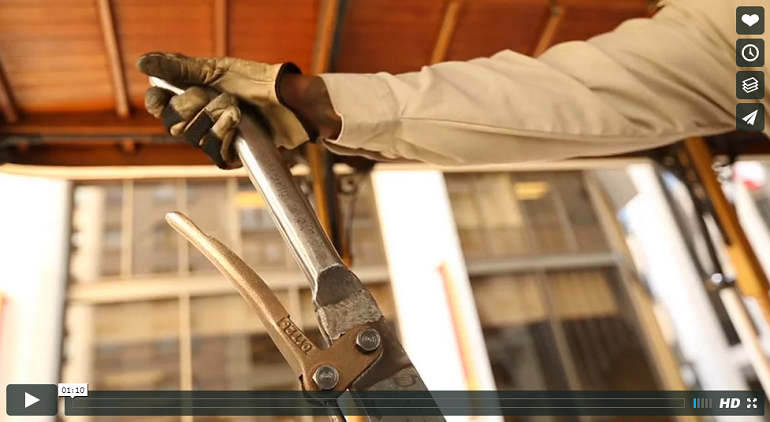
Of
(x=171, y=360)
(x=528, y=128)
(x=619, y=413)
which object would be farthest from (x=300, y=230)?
(x=619, y=413)

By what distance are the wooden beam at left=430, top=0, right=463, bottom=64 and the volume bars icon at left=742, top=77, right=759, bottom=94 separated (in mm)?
2002

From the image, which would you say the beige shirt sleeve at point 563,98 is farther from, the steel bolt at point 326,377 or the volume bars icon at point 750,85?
the steel bolt at point 326,377

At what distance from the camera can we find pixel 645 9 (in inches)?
125

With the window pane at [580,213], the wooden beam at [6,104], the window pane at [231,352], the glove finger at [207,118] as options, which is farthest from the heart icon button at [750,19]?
the window pane at [580,213]

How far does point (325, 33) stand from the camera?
2.70m

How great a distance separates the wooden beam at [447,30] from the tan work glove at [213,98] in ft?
7.20

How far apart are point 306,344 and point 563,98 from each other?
65 centimetres

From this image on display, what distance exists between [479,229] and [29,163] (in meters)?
3.52

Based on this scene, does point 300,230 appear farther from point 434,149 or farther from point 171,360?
point 171,360

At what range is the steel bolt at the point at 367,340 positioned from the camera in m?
0.71

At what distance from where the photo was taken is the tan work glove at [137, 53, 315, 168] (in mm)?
844

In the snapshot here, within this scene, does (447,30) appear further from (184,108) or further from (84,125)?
(184,108)
